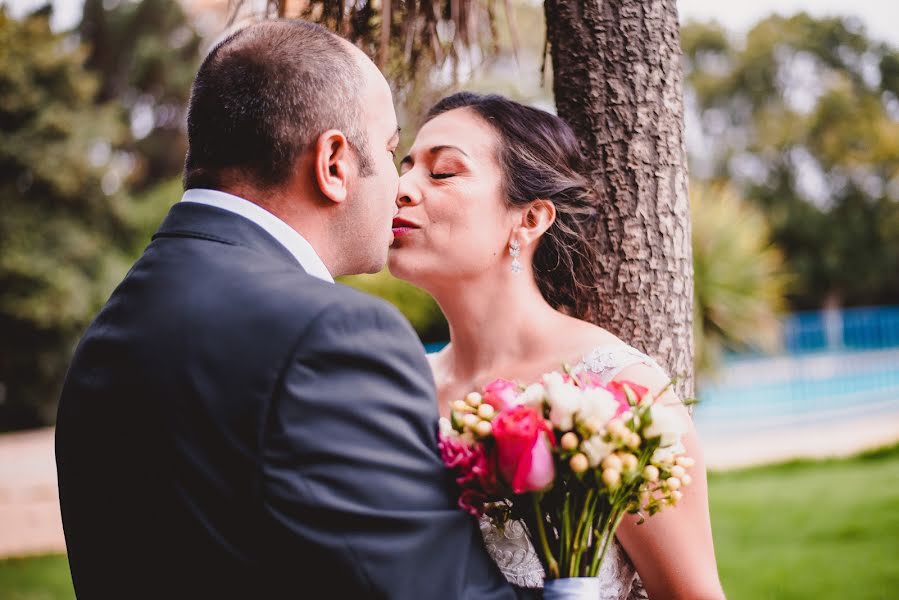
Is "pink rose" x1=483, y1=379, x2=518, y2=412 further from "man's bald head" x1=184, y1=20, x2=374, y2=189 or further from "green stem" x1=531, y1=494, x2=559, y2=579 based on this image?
"man's bald head" x1=184, y1=20, x2=374, y2=189

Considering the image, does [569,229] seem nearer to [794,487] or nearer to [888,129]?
[794,487]

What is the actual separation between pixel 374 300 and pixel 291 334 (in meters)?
0.18

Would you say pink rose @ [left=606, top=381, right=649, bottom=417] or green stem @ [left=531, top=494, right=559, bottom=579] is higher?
pink rose @ [left=606, top=381, right=649, bottom=417]

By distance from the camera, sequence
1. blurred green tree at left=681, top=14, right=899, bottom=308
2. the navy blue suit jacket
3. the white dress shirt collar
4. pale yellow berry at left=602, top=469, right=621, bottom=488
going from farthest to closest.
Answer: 1. blurred green tree at left=681, top=14, right=899, bottom=308
2. the white dress shirt collar
3. pale yellow berry at left=602, top=469, right=621, bottom=488
4. the navy blue suit jacket

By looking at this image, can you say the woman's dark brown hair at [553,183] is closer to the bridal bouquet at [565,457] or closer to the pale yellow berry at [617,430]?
the bridal bouquet at [565,457]

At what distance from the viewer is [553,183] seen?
2.76 meters

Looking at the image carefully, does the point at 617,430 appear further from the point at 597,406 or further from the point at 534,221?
the point at 534,221

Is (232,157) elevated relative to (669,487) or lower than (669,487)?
elevated

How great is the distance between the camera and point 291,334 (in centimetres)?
153

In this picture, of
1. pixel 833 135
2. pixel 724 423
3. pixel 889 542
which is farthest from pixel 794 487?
pixel 833 135

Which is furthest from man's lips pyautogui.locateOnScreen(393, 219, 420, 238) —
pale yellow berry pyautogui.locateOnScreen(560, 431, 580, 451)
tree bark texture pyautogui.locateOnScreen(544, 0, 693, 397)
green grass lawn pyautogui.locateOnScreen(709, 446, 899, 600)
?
green grass lawn pyautogui.locateOnScreen(709, 446, 899, 600)

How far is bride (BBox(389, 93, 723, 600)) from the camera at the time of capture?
8.91 ft

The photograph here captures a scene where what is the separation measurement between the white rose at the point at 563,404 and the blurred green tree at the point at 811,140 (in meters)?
27.2

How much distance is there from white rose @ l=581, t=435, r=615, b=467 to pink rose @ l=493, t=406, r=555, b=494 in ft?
0.29
